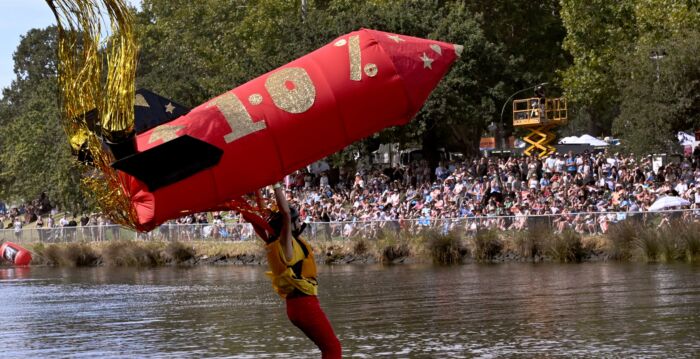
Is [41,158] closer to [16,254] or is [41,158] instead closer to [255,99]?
[16,254]

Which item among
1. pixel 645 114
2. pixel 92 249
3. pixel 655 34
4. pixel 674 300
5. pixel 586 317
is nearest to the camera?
pixel 586 317

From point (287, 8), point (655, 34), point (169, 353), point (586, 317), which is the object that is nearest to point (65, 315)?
point (169, 353)

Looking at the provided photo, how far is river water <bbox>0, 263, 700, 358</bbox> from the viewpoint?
56.4 feet

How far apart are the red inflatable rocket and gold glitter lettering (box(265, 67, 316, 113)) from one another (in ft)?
0.03

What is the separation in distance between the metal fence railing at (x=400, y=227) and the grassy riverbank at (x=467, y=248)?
197mm

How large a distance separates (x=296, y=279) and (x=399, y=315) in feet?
29.7

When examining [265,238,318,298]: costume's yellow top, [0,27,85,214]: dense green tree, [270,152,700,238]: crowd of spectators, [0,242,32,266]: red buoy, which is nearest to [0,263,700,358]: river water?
[270,152,700,238]: crowd of spectators

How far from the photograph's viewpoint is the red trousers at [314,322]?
12.8 m

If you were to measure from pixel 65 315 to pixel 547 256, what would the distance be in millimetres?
13865

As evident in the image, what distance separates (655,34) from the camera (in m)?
52.7

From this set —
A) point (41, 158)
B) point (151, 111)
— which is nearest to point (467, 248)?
point (151, 111)

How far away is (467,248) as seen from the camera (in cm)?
3506

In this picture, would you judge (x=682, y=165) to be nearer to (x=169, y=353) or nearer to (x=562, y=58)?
(x=169, y=353)

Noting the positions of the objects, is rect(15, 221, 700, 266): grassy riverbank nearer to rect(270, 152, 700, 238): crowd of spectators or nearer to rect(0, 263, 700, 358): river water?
rect(270, 152, 700, 238): crowd of spectators
